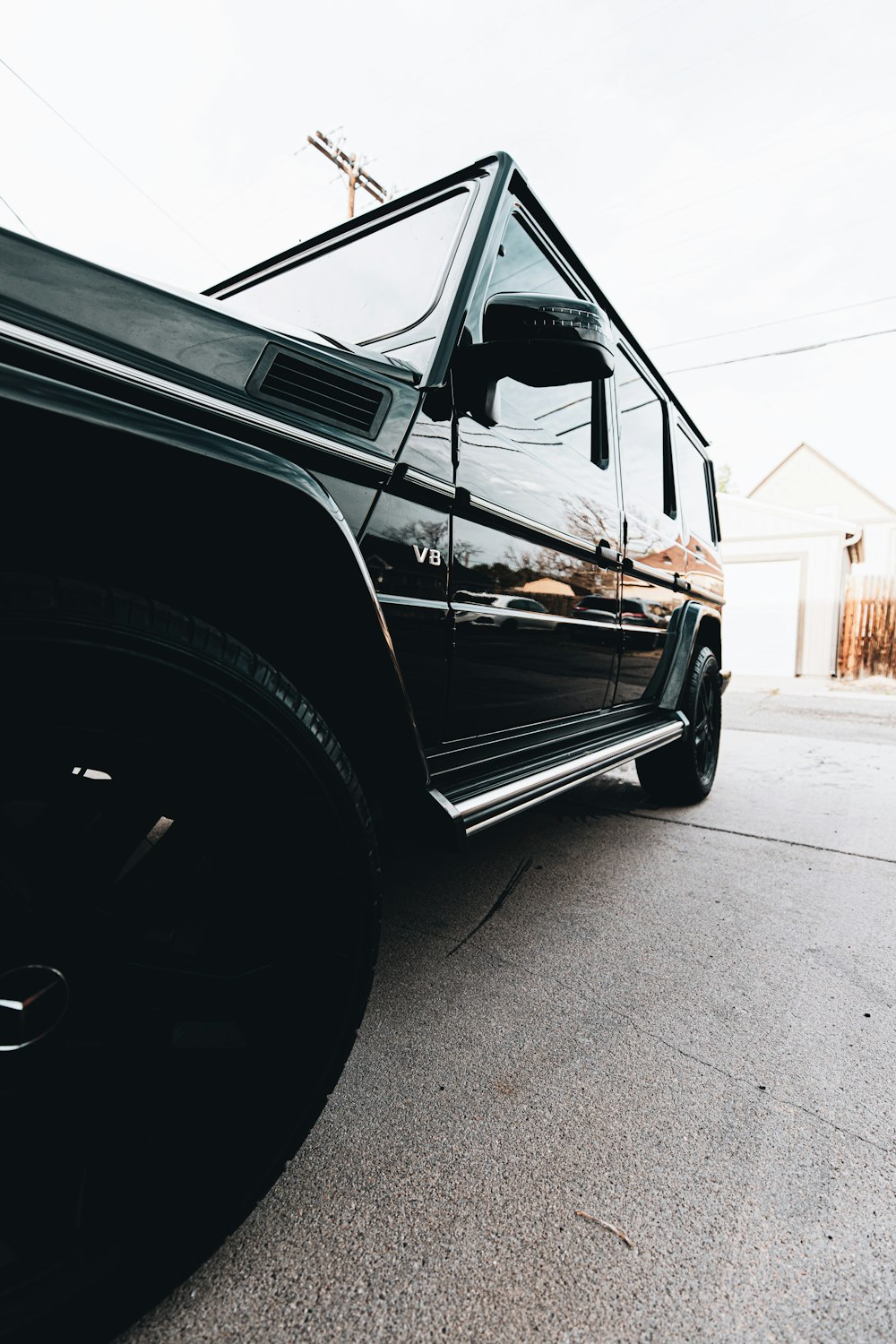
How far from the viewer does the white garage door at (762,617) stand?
14664 millimetres

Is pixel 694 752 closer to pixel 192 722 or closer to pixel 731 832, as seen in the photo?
pixel 731 832

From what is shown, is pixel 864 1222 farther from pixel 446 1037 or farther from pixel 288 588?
pixel 288 588

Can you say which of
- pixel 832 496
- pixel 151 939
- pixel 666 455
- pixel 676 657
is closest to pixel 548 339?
pixel 151 939

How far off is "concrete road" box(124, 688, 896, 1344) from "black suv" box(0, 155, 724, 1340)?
26cm

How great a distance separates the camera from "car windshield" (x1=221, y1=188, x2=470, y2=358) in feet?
5.68

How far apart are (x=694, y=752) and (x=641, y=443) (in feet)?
5.45

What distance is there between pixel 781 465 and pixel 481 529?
86.1ft

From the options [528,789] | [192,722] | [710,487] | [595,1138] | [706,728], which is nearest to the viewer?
[192,722]

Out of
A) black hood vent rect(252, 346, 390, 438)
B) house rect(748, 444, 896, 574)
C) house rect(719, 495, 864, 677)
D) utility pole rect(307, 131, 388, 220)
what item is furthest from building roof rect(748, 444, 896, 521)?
black hood vent rect(252, 346, 390, 438)

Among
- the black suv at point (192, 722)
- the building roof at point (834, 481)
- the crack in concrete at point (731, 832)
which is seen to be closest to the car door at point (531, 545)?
the black suv at point (192, 722)

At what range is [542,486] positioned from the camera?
196cm

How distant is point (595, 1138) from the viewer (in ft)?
4.33

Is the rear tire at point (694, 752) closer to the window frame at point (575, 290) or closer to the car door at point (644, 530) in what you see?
the car door at point (644, 530)

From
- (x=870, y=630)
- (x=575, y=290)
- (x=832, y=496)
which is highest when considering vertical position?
(x=832, y=496)
